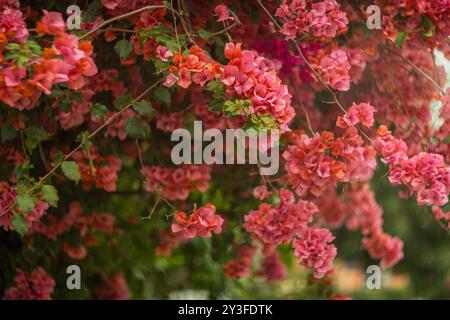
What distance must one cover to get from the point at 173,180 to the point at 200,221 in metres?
0.34

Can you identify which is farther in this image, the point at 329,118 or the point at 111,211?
the point at 111,211

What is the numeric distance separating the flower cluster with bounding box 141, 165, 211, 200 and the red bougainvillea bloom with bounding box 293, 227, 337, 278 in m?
0.37

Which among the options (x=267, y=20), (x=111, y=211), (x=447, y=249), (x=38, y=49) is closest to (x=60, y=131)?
(x=111, y=211)

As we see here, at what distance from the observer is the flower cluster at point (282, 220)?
1.87 metres

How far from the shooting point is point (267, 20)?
2025 mm

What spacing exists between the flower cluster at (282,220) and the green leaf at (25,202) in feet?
2.04

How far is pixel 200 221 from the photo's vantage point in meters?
1.72

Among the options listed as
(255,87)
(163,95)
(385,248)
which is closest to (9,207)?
(163,95)

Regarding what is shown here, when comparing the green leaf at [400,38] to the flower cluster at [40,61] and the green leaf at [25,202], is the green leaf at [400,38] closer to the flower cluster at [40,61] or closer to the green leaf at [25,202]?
the flower cluster at [40,61]

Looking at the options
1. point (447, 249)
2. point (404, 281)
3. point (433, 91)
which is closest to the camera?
point (433, 91)

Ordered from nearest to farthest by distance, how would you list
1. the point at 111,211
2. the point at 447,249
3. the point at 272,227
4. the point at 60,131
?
the point at 272,227 < the point at 60,131 < the point at 111,211 < the point at 447,249

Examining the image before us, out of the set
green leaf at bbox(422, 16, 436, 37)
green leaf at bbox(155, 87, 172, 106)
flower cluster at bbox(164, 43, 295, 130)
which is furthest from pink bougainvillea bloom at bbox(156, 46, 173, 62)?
green leaf at bbox(422, 16, 436, 37)

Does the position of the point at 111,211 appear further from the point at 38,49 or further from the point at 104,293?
the point at 38,49

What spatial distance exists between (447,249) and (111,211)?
2.20 meters
